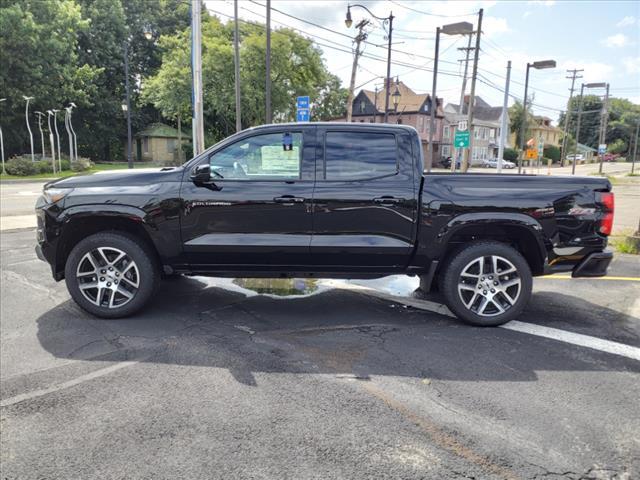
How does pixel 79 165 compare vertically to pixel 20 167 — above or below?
above

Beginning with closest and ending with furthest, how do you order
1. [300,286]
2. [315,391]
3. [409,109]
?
[315,391] < [300,286] < [409,109]

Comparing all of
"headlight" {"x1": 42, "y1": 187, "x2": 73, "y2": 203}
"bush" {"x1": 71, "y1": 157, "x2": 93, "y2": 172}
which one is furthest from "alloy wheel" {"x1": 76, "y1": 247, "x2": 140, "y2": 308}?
"bush" {"x1": 71, "y1": 157, "x2": 93, "y2": 172}

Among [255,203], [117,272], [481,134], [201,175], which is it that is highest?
[481,134]

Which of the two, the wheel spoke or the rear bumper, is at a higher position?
the rear bumper

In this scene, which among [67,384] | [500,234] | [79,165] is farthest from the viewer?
[79,165]

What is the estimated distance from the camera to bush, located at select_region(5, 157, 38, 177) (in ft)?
95.3

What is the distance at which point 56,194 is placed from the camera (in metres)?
4.52

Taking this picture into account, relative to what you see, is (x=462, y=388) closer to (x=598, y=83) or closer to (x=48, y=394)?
(x=48, y=394)

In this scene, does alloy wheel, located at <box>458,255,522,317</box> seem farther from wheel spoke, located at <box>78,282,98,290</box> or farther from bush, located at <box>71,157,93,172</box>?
bush, located at <box>71,157,93,172</box>

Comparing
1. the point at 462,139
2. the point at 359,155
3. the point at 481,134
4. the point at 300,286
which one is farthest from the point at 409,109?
the point at 359,155

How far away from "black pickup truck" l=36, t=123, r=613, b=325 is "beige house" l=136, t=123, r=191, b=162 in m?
46.5

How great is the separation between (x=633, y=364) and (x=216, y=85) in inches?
1390

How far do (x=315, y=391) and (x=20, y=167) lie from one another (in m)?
32.4

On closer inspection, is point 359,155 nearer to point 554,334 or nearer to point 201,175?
point 201,175
